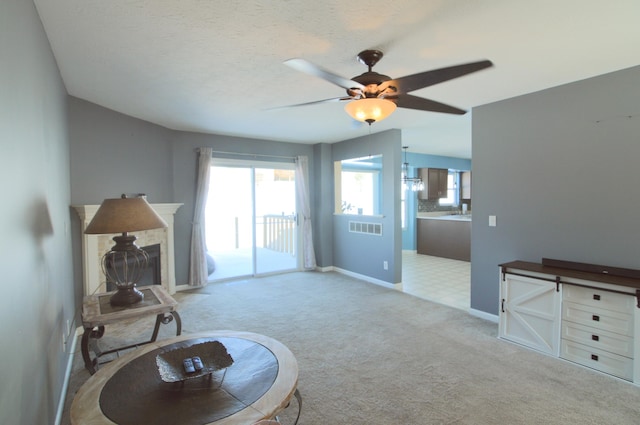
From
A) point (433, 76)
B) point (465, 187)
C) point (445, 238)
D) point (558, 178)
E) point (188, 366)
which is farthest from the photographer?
point (465, 187)

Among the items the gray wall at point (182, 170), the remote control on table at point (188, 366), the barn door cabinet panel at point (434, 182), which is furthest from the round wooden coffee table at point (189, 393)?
the barn door cabinet panel at point (434, 182)

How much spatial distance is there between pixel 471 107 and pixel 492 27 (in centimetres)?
182

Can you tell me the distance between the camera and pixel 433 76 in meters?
1.73

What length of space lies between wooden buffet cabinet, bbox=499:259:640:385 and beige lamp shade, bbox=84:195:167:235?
3.19 m

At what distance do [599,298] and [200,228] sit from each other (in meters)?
4.76

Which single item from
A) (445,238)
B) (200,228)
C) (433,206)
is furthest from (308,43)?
(433,206)

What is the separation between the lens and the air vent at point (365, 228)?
5.07m

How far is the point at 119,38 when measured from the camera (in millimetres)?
2049

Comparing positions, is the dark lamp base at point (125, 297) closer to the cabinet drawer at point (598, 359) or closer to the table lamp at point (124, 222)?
the table lamp at point (124, 222)

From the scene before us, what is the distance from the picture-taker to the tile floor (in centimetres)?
436

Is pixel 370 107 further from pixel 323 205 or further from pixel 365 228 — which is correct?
pixel 323 205

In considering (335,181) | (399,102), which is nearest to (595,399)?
(399,102)

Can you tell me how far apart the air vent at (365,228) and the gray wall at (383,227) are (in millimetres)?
56

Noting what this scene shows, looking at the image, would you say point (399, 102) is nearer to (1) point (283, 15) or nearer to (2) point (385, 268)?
(1) point (283, 15)
